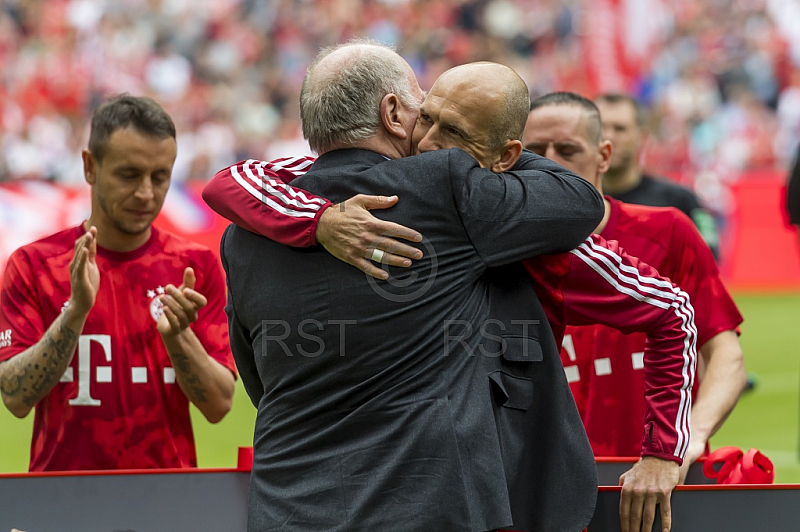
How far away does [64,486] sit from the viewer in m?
2.89

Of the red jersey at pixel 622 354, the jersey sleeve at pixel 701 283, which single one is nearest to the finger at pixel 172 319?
the red jersey at pixel 622 354

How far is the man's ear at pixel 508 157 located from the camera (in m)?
2.54

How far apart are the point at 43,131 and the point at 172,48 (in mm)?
3460

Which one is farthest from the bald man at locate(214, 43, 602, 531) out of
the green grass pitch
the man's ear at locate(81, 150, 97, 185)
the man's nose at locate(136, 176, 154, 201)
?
the green grass pitch

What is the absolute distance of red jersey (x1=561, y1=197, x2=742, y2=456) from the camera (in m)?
3.61

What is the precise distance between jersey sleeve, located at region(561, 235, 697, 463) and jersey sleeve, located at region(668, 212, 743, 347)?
35.4 inches

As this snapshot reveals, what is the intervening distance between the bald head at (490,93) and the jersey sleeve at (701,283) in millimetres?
1280

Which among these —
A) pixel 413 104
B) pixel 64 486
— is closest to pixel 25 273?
pixel 64 486

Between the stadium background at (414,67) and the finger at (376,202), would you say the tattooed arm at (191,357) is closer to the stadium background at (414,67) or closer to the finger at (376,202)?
the finger at (376,202)

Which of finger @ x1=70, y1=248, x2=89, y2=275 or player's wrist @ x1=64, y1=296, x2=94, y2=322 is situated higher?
finger @ x1=70, y1=248, x2=89, y2=275

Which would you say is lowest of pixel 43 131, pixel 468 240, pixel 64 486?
pixel 64 486

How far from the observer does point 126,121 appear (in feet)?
12.3

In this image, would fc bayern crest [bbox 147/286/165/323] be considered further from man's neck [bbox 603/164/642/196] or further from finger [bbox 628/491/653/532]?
man's neck [bbox 603/164/642/196]

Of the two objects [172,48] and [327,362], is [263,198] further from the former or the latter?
[172,48]
